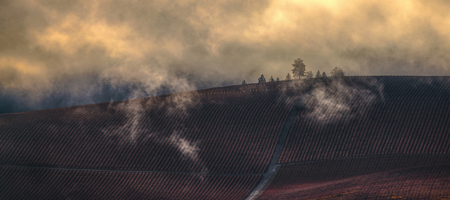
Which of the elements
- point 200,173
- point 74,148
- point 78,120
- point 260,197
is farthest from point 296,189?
point 78,120

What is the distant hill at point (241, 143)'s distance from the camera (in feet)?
99.0

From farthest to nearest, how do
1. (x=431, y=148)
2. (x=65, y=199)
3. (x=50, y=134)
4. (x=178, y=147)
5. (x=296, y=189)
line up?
(x=50, y=134), (x=178, y=147), (x=65, y=199), (x=431, y=148), (x=296, y=189)

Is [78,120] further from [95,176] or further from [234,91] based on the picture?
[234,91]

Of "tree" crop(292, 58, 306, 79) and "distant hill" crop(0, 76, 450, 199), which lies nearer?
"distant hill" crop(0, 76, 450, 199)

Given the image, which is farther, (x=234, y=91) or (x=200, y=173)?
(x=234, y=91)

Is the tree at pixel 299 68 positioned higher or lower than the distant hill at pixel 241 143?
higher

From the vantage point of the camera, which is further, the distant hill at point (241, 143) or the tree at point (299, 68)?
the tree at point (299, 68)

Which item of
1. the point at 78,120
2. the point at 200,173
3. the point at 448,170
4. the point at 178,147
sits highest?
the point at 78,120

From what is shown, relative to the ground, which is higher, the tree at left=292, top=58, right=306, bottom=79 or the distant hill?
the tree at left=292, top=58, right=306, bottom=79

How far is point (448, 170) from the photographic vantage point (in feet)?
77.7

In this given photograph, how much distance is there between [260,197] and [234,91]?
16.5m

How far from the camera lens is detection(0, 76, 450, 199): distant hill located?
30.2 meters

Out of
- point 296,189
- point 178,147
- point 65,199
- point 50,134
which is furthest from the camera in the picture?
point 50,134

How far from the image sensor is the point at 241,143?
115ft
